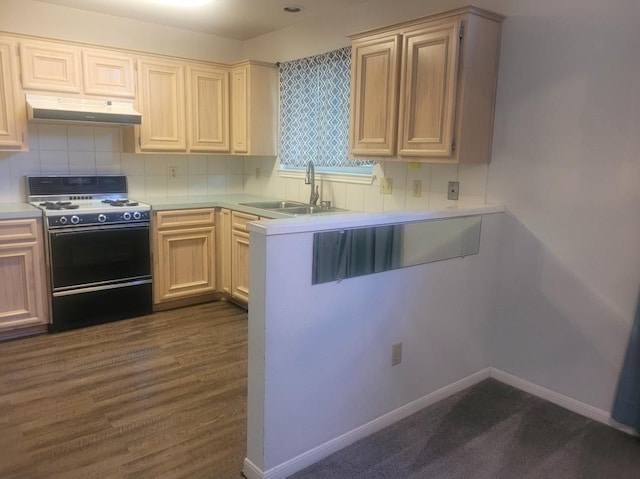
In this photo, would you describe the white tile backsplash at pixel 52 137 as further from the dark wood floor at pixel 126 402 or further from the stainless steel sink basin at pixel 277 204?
the stainless steel sink basin at pixel 277 204

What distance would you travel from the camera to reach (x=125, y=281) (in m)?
3.84

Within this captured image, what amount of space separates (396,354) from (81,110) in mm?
2946

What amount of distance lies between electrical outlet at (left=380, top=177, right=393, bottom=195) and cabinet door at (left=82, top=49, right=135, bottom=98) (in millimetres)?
2201

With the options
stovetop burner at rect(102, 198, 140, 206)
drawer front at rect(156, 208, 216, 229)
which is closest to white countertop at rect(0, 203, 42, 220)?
stovetop burner at rect(102, 198, 140, 206)

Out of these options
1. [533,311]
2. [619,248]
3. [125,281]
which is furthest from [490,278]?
[125,281]

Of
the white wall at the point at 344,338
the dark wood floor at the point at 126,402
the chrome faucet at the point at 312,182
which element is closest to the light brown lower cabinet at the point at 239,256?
the dark wood floor at the point at 126,402

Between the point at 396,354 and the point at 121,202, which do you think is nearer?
the point at 396,354

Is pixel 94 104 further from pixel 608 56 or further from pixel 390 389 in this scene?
pixel 608 56

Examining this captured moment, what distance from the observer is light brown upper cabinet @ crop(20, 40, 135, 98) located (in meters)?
3.52

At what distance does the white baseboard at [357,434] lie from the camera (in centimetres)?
202

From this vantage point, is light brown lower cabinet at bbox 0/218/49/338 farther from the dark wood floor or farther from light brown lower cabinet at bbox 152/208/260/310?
light brown lower cabinet at bbox 152/208/260/310

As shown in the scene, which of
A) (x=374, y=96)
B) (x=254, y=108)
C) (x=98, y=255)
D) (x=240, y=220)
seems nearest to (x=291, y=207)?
(x=240, y=220)

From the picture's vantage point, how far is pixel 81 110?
3625mm

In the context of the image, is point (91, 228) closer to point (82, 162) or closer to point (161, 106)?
point (82, 162)
